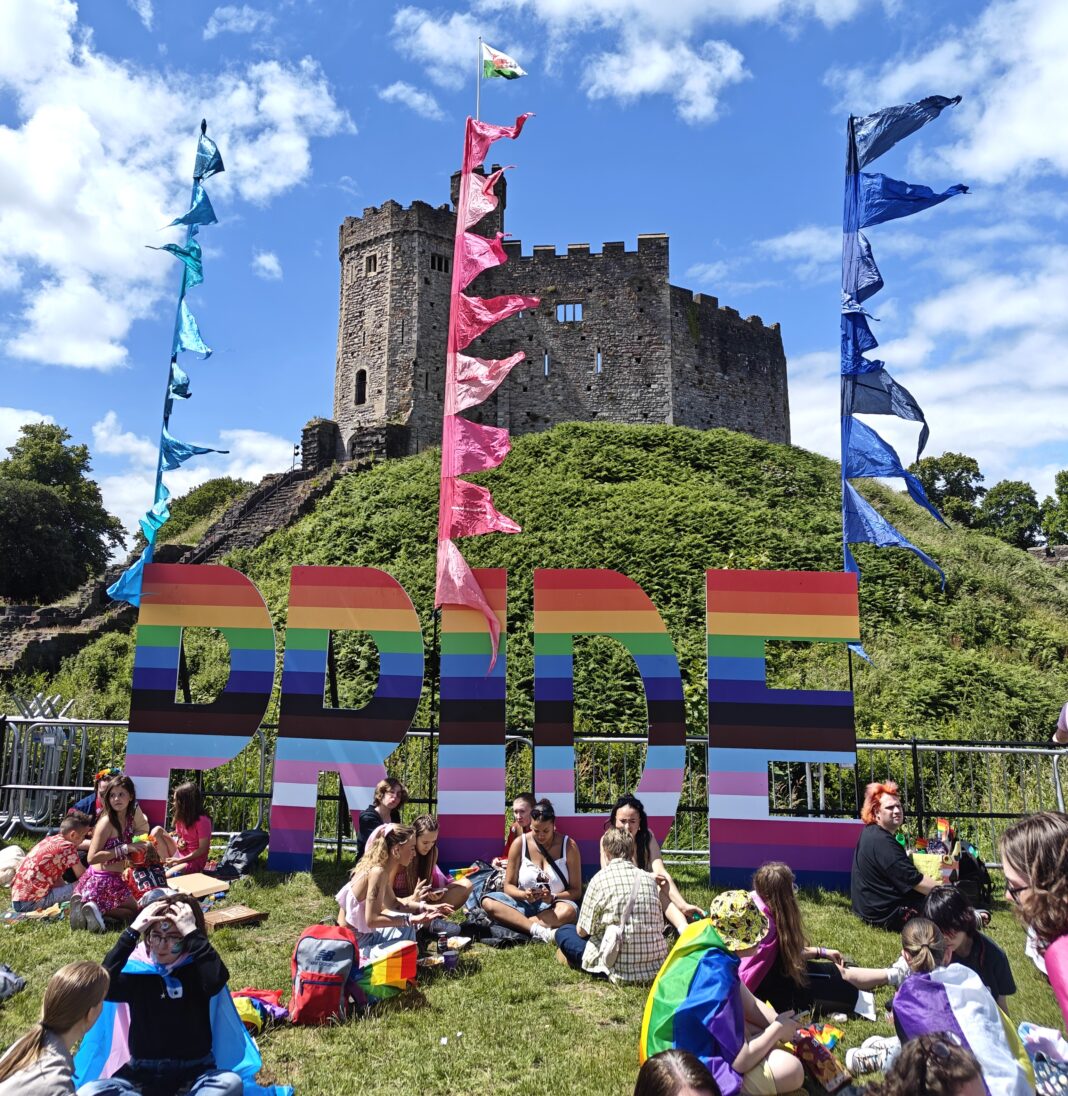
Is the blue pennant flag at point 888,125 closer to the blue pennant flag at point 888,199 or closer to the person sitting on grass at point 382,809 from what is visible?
the blue pennant flag at point 888,199

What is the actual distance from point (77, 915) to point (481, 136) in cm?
843

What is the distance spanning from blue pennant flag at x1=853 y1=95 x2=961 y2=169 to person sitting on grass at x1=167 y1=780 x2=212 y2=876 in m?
9.14

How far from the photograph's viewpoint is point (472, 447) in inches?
340

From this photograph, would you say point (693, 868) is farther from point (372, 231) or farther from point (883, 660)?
point (372, 231)

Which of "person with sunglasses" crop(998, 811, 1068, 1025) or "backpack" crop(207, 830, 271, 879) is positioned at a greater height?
"person with sunglasses" crop(998, 811, 1068, 1025)

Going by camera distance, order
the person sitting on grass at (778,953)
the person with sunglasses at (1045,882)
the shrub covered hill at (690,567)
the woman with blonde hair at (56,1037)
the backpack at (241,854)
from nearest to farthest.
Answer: the person with sunglasses at (1045,882), the woman with blonde hair at (56,1037), the person sitting on grass at (778,953), the backpack at (241,854), the shrub covered hill at (690,567)

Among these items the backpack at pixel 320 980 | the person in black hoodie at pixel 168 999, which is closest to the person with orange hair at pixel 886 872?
the backpack at pixel 320 980

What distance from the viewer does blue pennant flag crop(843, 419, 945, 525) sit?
28.0ft

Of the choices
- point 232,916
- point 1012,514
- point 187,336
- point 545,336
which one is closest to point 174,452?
point 187,336

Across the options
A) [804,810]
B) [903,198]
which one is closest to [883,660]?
[804,810]

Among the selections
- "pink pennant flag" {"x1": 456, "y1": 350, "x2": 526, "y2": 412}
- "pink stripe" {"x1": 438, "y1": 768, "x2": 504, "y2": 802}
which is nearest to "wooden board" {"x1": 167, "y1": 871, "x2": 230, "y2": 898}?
"pink stripe" {"x1": 438, "y1": 768, "x2": 504, "y2": 802}

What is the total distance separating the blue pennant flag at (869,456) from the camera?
8523mm

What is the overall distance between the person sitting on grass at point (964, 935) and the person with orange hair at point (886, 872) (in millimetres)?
2182

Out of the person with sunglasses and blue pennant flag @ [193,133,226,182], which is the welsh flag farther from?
the person with sunglasses
